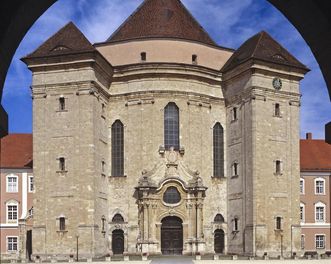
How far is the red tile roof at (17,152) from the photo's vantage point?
5003 cm

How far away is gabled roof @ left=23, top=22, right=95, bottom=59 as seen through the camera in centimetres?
4122

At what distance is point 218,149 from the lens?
44.8 metres

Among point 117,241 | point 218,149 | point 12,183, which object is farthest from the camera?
point 12,183

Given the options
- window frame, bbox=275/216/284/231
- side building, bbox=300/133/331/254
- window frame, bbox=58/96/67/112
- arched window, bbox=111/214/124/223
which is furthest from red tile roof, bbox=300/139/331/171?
window frame, bbox=58/96/67/112

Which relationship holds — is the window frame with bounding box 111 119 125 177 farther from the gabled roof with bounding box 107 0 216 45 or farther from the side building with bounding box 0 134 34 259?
the side building with bounding box 0 134 34 259

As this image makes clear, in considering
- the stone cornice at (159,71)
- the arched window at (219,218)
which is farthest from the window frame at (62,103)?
the arched window at (219,218)

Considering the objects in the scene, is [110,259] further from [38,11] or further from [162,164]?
[38,11]

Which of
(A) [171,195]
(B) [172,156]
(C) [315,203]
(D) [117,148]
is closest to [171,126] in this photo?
(B) [172,156]

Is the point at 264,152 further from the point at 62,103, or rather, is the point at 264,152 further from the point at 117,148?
the point at 62,103

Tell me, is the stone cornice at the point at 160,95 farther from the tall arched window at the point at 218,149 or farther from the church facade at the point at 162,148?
the tall arched window at the point at 218,149

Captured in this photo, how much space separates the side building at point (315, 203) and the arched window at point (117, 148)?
61.1 feet

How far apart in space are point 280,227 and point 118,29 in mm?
20904

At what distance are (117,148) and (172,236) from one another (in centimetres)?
750

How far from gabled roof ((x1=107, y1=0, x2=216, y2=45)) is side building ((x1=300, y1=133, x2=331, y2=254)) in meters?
15.1
